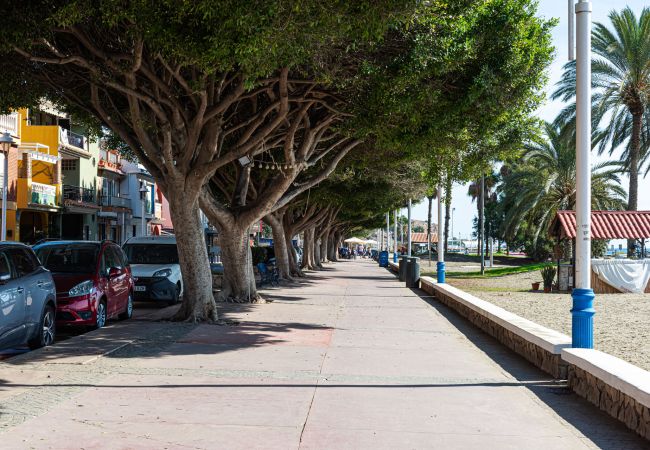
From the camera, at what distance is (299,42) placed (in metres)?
10.9

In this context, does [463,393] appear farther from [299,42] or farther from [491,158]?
[491,158]

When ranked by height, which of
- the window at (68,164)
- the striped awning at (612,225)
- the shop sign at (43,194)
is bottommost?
the striped awning at (612,225)

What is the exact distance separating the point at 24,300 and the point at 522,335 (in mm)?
6922

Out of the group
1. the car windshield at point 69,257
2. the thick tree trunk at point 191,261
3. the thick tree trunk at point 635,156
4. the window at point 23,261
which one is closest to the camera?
the window at point 23,261

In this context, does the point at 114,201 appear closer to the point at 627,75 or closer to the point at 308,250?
the point at 308,250

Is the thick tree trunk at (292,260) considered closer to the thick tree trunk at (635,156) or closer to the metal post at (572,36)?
the thick tree trunk at (635,156)

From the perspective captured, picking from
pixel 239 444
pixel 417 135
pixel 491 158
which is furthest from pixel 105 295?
pixel 491 158

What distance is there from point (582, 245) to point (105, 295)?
27.5ft

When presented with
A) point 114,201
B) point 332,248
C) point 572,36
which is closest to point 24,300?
point 572,36

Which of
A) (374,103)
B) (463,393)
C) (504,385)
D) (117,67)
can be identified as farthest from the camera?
(374,103)

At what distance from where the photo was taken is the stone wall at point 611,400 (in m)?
6.30

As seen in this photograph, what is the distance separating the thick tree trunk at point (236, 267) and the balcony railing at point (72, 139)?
75.6ft

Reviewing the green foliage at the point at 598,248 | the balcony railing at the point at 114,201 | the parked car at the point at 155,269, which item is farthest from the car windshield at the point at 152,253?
the balcony railing at the point at 114,201

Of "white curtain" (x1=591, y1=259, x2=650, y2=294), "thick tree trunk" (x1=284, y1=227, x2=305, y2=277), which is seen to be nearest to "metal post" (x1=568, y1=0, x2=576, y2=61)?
"white curtain" (x1=591, y1=259, x2=650, y2=294)
